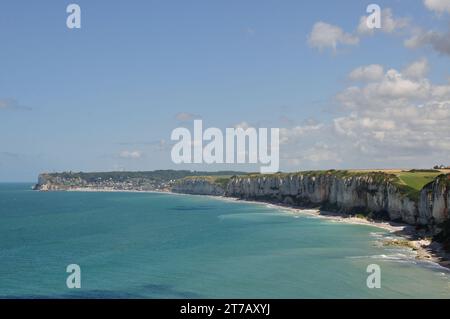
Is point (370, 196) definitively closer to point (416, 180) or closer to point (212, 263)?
point (416, 180)

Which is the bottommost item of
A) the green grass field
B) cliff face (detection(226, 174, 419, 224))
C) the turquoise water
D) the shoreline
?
the turquoise water

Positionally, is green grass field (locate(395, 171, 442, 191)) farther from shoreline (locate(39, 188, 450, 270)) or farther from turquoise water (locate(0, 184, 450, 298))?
turquoise water (locate(0, 184, 450, 298))

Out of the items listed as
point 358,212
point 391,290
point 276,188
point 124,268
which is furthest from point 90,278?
point 276,188

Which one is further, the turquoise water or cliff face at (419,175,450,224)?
cliff face at (419,175,450,224)

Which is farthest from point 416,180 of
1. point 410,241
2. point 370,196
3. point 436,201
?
point 410,241

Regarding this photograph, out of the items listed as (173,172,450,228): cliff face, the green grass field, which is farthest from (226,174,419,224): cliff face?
the green grass field

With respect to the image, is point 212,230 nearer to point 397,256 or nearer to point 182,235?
point 182,235
